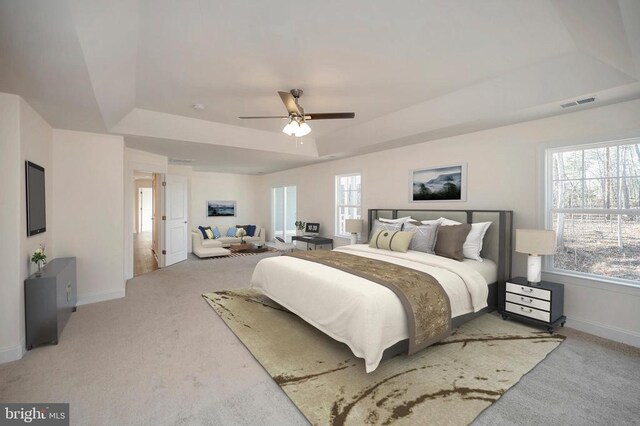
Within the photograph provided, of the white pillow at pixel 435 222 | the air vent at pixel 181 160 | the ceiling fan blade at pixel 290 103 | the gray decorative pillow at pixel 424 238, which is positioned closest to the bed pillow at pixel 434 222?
the white pillow at pixel 435 222

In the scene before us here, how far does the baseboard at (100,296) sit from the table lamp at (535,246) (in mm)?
5420

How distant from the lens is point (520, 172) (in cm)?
368

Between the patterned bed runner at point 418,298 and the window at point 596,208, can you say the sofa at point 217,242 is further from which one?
the window at point 596,208

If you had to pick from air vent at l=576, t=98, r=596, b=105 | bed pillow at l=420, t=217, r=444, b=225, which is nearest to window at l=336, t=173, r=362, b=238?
bed pillow at l=420, t=217, r=444, b=225

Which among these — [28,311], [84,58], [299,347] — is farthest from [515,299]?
[28,311]

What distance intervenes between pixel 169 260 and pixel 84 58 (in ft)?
16.7

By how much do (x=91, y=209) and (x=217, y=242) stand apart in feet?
13.2

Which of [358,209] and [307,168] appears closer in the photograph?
[358,209]

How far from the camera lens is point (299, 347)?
283cm

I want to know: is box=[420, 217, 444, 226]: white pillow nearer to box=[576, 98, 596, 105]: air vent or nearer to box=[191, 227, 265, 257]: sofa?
box=[576, 98, 596, 105]: air vent

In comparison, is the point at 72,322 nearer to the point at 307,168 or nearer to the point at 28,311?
the point at 28,311

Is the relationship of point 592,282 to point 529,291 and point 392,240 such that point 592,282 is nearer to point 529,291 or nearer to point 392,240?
point 529,291

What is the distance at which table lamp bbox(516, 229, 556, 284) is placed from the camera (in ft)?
10.2

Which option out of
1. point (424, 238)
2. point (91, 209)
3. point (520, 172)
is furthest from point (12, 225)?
point (520, 172)
